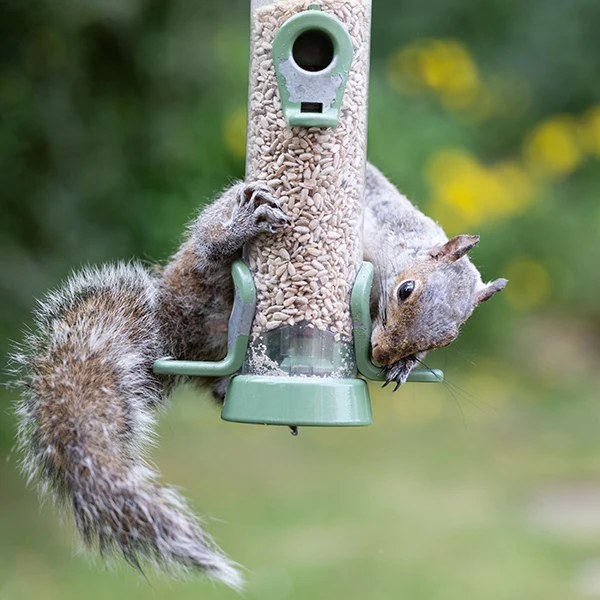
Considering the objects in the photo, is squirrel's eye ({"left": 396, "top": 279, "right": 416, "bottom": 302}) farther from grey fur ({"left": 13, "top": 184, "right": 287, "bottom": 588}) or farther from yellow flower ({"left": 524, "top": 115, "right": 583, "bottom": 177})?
yellow flower ({"left": 524, "top": 115, "right": 583, "bottom": 177})

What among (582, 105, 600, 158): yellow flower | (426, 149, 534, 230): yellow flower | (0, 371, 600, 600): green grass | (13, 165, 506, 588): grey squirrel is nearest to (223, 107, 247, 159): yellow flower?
(0, 371, 600, 600): green grass

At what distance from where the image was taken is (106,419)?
2.27 metres

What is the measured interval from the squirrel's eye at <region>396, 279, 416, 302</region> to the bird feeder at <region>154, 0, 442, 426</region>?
0.21 feet

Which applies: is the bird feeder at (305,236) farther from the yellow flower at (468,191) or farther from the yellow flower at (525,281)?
the yellow flower at (525,281)

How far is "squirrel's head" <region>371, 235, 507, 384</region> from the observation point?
2297 millimetres

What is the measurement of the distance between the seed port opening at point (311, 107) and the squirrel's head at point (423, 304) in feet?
1.21

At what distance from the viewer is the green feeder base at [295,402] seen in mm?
2174

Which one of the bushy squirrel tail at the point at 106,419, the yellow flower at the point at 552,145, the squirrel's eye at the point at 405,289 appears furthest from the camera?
the yellow flower at the point at 552,145

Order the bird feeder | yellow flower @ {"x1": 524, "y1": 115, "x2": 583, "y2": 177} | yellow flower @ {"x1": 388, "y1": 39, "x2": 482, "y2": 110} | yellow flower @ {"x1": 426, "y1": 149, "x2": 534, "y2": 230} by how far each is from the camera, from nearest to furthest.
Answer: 1. the bird feeder
2. yellow flower @ {"x1": 426, "y1": 149, "x2": 534, "y2": 230}
3. yellow flower @ {"x1": 388, "y1": 39, "x2": 482, "y2": 110}
4. yellow flower @ {"x1": 524, "y1": 115, "x2": 583, "y2": 177}

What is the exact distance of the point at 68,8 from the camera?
3.56 metres

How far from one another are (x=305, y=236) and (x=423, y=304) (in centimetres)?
25

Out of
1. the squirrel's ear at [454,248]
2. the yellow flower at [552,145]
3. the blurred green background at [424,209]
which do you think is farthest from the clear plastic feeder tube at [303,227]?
the yellow flower at [552,145]

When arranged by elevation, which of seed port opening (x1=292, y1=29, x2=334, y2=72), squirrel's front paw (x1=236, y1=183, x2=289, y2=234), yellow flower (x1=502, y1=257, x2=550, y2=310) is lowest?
yellow flower (x1=502, y1=257, x2=550, y2=310)

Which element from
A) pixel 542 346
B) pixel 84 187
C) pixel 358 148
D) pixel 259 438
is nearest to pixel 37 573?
pixel 84 187
